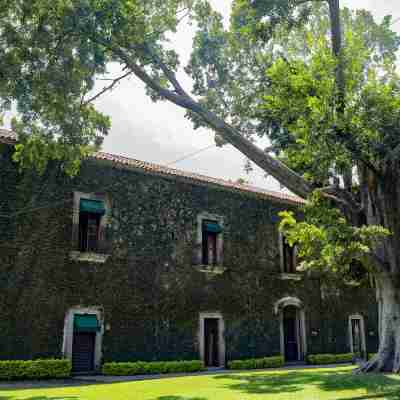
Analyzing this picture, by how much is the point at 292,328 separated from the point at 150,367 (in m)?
8.06

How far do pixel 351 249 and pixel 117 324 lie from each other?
855cm

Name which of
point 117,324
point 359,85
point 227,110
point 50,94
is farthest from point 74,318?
point 359,85

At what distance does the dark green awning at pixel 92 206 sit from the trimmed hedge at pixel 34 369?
16.2ft

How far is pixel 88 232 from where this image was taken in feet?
55.8

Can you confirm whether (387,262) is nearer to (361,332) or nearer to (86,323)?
(86,323)

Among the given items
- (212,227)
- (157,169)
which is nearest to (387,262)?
(212,227)

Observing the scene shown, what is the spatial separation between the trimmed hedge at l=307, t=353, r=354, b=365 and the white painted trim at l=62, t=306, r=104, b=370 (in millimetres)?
9995

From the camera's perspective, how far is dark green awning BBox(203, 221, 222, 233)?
2003 centimetres

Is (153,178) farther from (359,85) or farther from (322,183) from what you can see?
(359,85)

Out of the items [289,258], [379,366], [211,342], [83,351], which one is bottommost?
[379,366]

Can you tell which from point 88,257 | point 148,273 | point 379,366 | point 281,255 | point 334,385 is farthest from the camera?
point 281,255

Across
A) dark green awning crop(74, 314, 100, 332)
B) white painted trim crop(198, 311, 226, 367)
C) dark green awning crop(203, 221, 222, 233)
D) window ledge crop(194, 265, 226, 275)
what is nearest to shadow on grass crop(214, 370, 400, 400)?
dark green awning crop(74, 314, 100, 332)

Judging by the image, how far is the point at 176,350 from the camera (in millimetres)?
17953

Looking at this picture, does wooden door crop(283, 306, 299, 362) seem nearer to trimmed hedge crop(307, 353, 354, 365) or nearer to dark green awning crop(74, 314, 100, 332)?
trimmed hedge crop(307, 353, 354, 365)
